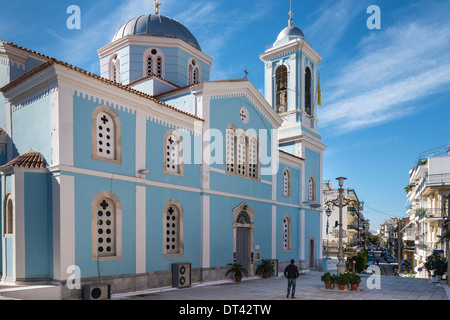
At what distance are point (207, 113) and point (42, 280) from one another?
366 inches

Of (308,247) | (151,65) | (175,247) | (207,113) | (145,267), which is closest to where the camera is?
(145,267)

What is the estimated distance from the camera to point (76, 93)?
11.7 meters

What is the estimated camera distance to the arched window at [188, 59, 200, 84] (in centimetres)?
2109

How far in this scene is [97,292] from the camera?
1109 cm

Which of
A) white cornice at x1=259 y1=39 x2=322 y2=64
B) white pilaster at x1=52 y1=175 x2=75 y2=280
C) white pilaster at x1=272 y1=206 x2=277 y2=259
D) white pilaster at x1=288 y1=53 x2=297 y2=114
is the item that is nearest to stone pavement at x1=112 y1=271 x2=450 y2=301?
white pilaster at x1=52 y1=175 x2=75 y2=280

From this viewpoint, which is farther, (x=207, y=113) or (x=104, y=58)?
(x=104, y=58)

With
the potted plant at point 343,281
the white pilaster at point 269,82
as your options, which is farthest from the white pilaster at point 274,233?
the white pilaster at point 269,82

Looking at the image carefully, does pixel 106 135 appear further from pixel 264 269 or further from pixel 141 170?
pixel 264 269

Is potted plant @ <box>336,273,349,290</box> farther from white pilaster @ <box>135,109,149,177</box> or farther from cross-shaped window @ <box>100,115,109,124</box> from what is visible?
cross-shaped window @ <box>100,115,109,124</box>

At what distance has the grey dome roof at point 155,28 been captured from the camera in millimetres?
20766

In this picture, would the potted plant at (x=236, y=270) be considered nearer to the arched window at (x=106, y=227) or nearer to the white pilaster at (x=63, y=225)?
the arched window at (x=106, y=227)

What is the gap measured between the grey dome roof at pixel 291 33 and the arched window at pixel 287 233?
1239cm
